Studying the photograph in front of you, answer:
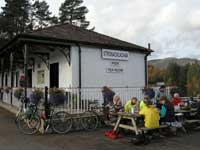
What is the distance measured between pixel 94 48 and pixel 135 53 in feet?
9.88

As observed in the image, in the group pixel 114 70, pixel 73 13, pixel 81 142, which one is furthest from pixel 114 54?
pixel 73 13

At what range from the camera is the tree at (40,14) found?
180 ft

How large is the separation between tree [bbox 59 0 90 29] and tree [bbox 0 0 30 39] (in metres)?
7.38

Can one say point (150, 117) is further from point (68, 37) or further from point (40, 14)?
point (40, 14)

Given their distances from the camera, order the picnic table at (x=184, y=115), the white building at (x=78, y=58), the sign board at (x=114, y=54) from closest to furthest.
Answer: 1. the picnic table at (x=184, y=115)
2. the white building at (x=78, y=58)
3. the sign board at (x=114, y=54)

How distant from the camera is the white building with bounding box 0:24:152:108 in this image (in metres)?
15.7

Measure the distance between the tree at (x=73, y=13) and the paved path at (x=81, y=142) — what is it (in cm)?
4646

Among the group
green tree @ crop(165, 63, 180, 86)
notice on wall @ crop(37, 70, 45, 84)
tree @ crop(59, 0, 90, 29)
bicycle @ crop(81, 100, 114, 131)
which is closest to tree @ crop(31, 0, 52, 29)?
tree @ crop(59, 0, 90, 29)

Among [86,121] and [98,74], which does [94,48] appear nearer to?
[98,74]

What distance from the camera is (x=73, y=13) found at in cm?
5628

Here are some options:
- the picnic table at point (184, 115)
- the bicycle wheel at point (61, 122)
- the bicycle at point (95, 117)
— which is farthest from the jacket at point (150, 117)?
the bicycle wheel at point (61, 122)

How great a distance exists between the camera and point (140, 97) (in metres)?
15.9

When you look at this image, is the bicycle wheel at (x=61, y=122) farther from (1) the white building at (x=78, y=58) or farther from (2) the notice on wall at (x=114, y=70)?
(2) the notice on wall at (x=114, y=70)

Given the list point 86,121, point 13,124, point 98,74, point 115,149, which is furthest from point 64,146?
point 98,74
